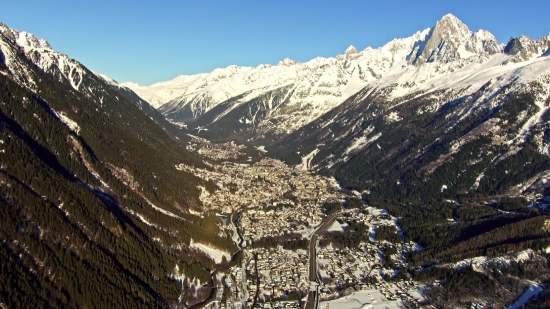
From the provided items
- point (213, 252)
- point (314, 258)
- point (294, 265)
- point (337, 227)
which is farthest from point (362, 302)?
point (337, 227)

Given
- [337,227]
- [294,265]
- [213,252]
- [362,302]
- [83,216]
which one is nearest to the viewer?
[362,302]

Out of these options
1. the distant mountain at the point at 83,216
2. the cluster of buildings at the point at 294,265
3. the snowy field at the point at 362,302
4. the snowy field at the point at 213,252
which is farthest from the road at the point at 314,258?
the distant mountain at the point at 83,216

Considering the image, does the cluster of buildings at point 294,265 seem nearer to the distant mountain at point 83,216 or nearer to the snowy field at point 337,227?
the snowy field at point 337,227

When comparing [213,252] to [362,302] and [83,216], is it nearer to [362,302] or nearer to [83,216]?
[83,216]

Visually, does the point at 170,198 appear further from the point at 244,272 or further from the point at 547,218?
the point at 547,218

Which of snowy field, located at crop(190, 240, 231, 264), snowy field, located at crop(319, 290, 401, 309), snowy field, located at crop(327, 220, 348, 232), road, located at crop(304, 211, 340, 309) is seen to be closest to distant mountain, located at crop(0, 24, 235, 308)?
snowy field, located at crop(190, 240, 231, 264)

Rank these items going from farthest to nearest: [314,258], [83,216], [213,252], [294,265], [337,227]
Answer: [337,227] → [314,258] → [213,252] → [294,265] → [83,216]

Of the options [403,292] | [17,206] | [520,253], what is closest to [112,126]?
[17,206]
